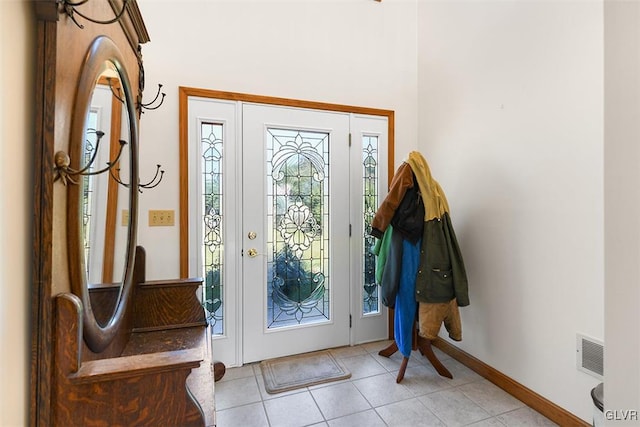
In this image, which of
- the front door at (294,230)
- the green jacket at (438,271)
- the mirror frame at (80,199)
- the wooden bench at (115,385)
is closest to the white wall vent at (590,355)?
the green jacket at (438,271)

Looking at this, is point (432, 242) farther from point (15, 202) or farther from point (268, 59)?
point (15, 202)

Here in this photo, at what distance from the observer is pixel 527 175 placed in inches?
74.2

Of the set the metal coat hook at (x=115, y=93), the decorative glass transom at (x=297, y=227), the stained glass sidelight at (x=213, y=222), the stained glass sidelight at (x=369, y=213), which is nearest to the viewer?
the metal coat hook at (x=115, y=93)

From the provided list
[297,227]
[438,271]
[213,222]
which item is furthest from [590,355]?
[213,222]

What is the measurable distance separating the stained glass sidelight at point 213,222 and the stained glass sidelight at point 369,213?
1.16m

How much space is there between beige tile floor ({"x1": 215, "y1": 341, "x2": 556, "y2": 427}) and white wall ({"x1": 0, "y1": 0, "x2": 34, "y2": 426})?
1.39 meters

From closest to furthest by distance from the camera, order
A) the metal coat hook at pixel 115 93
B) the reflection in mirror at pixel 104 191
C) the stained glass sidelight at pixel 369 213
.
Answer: the reflection in mirror at pixel 104 191, the metal coat hook at pixel 115 93, the stained glass sidelight at pixel 369 213

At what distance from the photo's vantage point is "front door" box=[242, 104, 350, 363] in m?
2.37

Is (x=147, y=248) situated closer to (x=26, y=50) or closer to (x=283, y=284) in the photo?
(x=283, y=284)

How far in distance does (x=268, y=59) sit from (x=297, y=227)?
1.30 meters

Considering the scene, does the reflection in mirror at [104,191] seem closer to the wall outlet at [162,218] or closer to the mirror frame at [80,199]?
the mirror frame at [80,199]

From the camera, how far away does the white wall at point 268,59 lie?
216 centimetres

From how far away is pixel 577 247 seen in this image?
1638 millimetres

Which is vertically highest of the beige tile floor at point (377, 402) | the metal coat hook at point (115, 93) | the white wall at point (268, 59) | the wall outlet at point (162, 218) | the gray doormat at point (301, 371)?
the white wall at point (268, 59)
